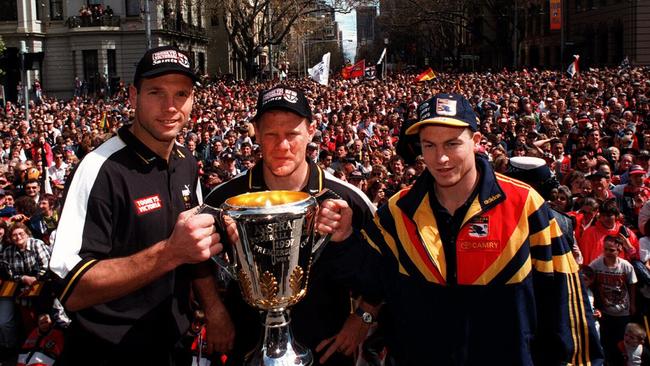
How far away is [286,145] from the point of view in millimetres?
3178

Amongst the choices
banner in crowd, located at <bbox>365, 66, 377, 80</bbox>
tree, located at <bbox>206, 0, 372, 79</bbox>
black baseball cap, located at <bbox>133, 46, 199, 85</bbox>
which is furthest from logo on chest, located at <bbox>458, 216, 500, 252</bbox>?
tree, located at <bbox>206, 0, 372, 79</bbox>

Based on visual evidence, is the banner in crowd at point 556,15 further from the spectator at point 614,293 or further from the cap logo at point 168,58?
the cap logo at point 168,58

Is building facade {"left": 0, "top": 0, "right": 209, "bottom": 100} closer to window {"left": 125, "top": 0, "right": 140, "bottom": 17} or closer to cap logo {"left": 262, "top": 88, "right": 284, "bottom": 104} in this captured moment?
window {"left": 125, "top": 0, "right": 140, "bottom": 17}

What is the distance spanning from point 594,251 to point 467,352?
5101 mm

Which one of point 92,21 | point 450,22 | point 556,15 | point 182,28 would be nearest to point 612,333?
point 556,15

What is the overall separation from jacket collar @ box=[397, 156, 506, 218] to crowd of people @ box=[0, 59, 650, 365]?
0.28 m

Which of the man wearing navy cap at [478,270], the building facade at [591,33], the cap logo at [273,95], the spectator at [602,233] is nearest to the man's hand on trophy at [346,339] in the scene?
the man wearing navy cap at [478,270]

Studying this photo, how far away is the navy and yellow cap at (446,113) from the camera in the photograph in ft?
9.18

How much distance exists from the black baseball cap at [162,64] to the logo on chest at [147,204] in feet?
1.83

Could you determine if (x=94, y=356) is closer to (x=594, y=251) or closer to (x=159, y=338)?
(x=159, y=338)

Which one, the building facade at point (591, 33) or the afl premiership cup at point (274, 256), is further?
the building facade at point (591, 33)

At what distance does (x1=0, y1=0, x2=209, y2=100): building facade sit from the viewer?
49.3 meters

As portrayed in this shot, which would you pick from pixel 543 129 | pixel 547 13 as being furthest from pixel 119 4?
pixel 543 129

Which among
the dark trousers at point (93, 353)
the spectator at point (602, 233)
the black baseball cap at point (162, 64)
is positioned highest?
the black baseball cap at point (162, 64)
